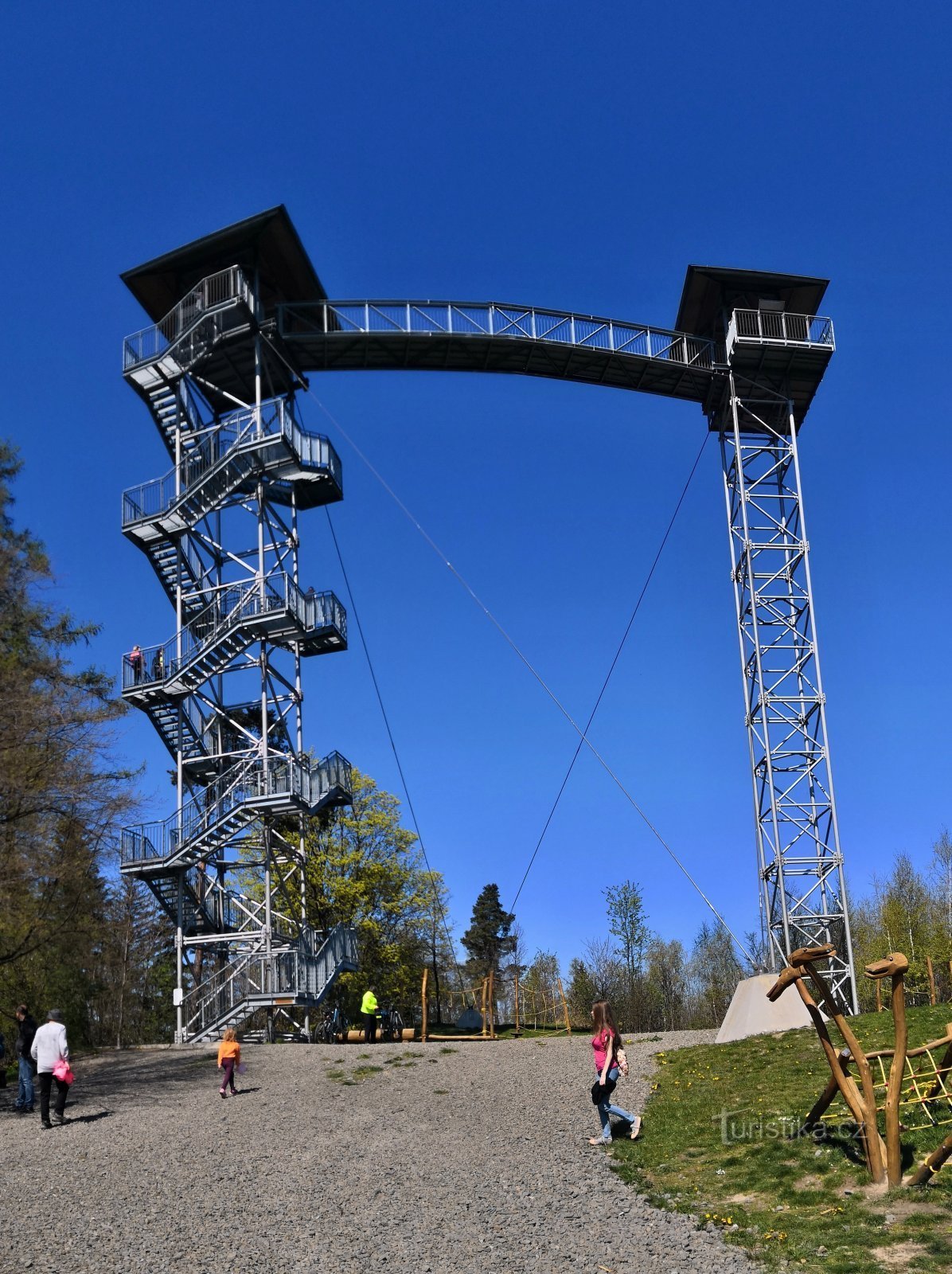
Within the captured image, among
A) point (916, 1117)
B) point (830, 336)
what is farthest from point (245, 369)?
point (916, 1117)

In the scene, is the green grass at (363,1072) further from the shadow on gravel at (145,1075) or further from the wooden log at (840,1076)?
the wooden log at (840,1076)

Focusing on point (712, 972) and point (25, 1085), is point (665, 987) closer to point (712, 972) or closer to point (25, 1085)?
point (712, 972)

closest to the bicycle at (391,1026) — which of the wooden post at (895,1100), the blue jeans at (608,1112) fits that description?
the blue jeans at (608,1112)

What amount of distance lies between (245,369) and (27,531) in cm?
854

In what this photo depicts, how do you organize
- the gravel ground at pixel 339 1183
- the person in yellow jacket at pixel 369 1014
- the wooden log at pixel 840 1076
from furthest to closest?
the person in yellow jacket at pixel 369 1014 → the wooden log at pixel 840 1076 → the gravel ground at pixel 339 1183

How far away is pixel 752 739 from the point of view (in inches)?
1225

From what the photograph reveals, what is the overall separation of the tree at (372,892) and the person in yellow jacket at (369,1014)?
163 inches

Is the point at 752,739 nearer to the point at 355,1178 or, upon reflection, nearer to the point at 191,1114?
the point at 191,1114

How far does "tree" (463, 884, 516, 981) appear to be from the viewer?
7350cm

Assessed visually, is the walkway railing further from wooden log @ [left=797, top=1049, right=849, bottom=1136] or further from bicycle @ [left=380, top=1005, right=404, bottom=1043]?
wooden log @ [left=797, top=1049, right=849, bottom=1136]

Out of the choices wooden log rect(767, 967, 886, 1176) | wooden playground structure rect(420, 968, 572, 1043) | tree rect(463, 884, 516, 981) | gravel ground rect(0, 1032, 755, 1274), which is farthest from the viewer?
tree rect(463, 884, 516, 981)

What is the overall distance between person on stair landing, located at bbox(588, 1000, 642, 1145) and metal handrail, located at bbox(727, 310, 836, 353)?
22.9 meters

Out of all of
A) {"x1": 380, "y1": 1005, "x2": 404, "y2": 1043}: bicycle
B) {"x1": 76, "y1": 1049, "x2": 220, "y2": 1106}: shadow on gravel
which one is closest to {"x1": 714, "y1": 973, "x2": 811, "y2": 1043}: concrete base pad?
{"x1": 76, "y1": 1049, "x2": 220, "y2": 1106}: shadow on gravel

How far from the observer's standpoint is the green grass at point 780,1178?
379 inches
